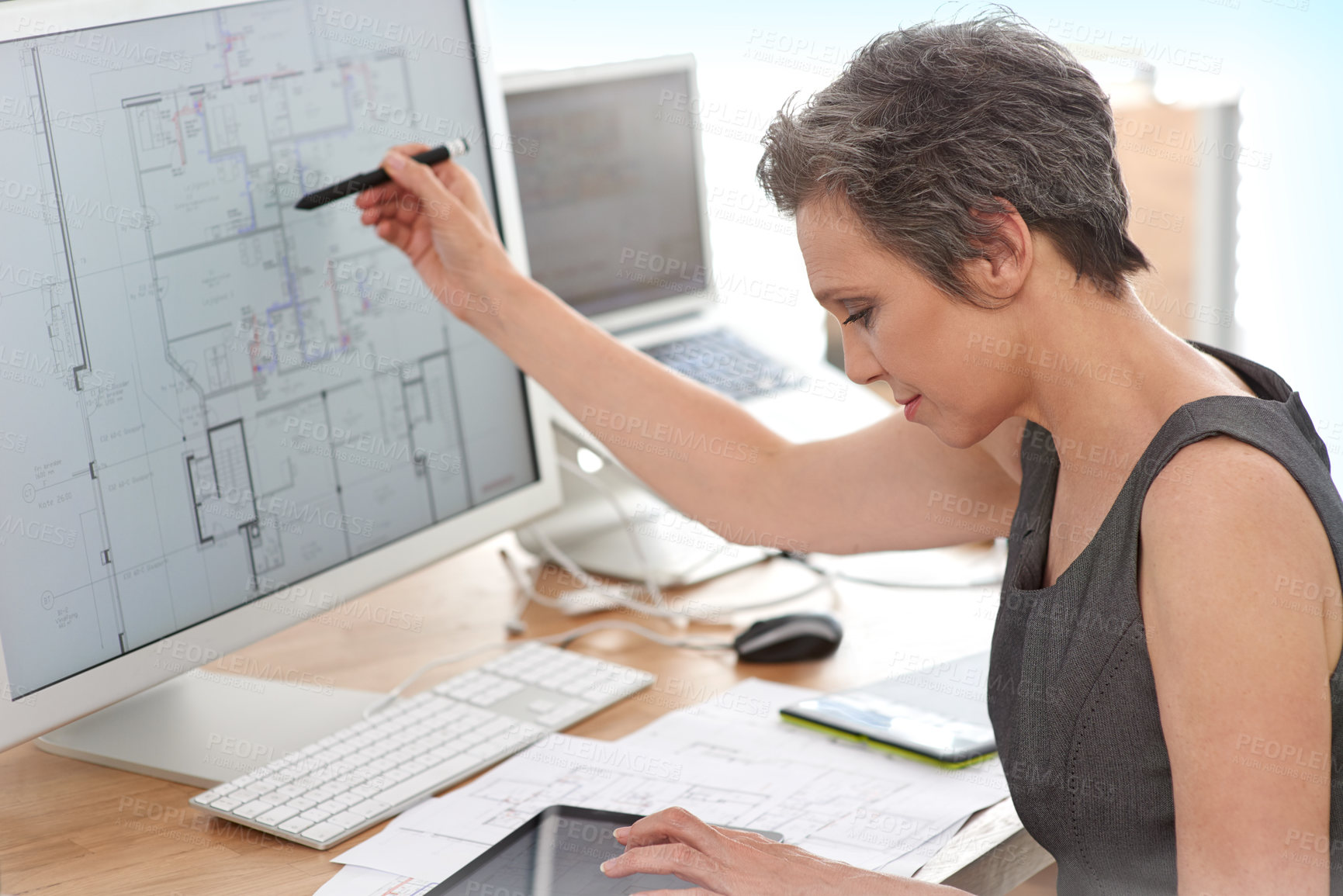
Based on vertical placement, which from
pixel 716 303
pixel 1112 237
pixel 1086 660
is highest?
pixel 1112 237

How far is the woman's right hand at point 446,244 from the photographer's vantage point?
114cm

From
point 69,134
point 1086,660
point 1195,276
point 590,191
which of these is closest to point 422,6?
point 69,134

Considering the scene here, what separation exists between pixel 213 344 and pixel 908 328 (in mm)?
564

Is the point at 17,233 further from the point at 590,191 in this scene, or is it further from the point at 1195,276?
the point at 1195,276

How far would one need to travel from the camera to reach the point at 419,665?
1225 mm

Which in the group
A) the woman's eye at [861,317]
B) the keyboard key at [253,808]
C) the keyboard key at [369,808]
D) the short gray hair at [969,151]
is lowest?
the keyboard key at [369,808]

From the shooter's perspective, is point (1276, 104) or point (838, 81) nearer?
point (838, 81)

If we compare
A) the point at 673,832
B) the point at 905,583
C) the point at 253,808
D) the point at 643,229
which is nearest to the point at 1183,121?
the point at 643,229

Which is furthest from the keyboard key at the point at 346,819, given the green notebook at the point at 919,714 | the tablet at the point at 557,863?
the green notebook at the point at 919,714

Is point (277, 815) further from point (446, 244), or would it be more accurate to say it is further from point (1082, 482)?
point (1082, 482)

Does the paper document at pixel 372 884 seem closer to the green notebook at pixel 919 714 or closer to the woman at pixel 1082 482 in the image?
the woman at pixel 1082 482

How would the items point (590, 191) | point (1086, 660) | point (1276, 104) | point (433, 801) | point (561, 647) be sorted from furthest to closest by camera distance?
point (1276, 104), point (590, 191), point (561, 647), point (433, 801), point (1086, 660)

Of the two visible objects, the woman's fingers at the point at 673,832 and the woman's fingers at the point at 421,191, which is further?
the woman's fingers at the point at 421,191

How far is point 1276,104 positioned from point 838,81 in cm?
183
